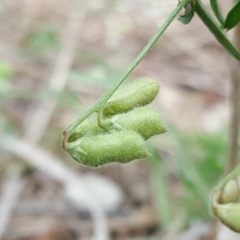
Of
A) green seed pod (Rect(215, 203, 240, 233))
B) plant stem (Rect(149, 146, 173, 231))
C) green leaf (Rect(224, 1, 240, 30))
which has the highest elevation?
plant stem (Rect(149, 146, 173, 231))

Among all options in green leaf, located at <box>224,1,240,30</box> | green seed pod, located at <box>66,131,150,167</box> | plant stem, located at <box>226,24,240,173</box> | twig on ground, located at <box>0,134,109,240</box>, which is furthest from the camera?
twig on ground, located at <box>0,134,109,240</box>

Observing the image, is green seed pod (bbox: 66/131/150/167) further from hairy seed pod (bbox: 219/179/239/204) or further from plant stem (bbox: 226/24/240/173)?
plant stem (bbox: 226/24/240/173)

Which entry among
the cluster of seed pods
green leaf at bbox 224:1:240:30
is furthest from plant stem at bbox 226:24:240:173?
the cluster of seed pods

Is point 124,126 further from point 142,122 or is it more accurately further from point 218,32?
point 218,32

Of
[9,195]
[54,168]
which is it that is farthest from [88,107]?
[9,195]

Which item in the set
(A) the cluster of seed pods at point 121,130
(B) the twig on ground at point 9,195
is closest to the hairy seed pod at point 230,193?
(A) the cluster of seed pods at point 121,130

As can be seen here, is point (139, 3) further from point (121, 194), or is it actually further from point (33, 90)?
point (121, 194)
